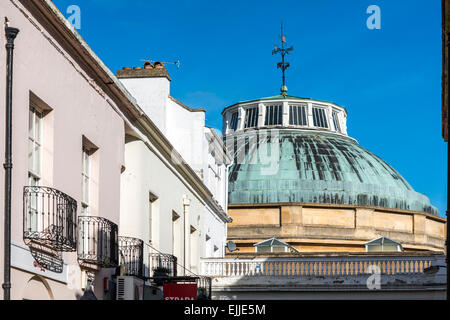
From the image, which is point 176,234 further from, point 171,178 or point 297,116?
point 297,116

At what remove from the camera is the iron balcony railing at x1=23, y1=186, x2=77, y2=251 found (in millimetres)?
15727

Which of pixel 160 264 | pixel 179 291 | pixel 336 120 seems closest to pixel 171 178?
pixel 160 264

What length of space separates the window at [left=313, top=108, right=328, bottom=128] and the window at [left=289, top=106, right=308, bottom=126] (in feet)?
2.74

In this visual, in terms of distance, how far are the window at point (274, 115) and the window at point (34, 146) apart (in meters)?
53.0

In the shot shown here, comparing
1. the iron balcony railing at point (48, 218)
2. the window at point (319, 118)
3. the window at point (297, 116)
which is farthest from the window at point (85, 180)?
the window at point (319, 118)

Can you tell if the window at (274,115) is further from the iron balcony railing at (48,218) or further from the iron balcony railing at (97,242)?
the iron balcony railing at (48,218)

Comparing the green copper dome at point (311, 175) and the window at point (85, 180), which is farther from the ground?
the green copper dome at point (311, 175)

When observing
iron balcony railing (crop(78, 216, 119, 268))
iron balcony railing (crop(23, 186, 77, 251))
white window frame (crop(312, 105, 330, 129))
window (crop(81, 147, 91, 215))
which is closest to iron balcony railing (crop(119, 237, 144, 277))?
iron balcony railing (crop(78, 216, 119, 268))

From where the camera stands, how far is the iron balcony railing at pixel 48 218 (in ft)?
51.6

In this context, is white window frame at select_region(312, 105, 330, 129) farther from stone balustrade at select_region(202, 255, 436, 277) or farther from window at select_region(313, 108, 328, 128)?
stone balustrade at select_region(202, 255, 436, 277)

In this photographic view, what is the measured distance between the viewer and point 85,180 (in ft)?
63.9

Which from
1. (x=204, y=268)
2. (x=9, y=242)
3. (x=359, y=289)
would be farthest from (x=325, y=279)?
(x=9, y=242)

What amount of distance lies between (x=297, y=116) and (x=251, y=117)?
320cm
